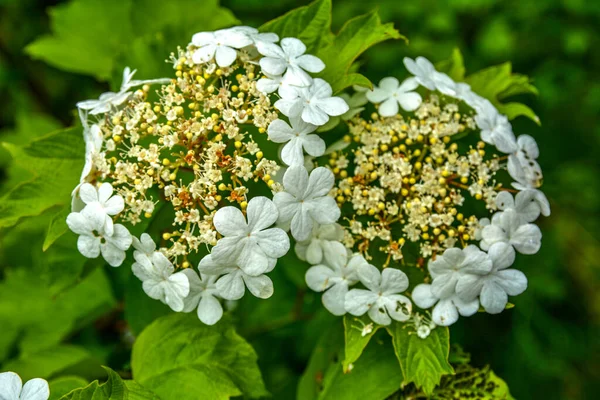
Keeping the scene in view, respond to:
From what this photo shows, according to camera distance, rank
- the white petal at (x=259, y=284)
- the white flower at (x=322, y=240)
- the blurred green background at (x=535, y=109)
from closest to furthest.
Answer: the white petal at (x=259, y=284), the white flower at (x=322, y=240), the blurred green background at (x=535, y=109)

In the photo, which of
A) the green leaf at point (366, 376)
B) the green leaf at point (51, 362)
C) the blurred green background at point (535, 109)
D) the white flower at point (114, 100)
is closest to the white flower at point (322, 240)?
the green leaf at point (366, 376)

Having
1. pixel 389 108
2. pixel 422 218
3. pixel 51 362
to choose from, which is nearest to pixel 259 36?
pixel 389 108

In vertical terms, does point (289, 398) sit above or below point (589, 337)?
above

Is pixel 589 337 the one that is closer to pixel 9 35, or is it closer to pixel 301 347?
pixel 301 347

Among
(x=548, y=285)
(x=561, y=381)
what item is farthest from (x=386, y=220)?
(x=561, y=381)

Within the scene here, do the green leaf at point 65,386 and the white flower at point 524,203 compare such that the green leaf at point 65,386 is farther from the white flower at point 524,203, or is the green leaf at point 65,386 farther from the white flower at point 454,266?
the white flower at point 524,203

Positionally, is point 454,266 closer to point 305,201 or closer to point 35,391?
point 305,201

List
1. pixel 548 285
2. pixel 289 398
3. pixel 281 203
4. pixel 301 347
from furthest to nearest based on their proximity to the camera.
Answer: pixel 548 285 → pixel 301 347 → pixel 289 398 → pixel 281 203
